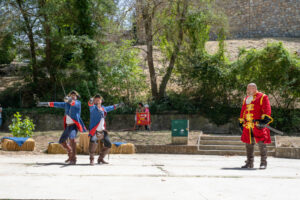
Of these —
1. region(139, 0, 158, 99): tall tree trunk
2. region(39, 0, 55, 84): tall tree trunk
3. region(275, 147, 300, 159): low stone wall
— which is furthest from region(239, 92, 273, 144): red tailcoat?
region(39, 0, 55, 84): tall tree trunk

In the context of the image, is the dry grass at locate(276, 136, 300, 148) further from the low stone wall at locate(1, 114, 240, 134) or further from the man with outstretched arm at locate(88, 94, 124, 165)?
the man with outstretched arm at locate(88, 94, 124, 165)

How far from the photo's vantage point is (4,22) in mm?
20781

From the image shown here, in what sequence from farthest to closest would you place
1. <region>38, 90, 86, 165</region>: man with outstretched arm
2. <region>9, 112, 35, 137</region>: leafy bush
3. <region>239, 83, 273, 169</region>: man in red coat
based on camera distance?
<region>9, 112, 35, 137</region>: leafy bush, <region>38, 90, 86, 165</region>: man with outstretched arm, <region>239, 83, 273, 169</region>: man in red coat

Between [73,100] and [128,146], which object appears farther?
[128,146]

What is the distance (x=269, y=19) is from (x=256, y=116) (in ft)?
111

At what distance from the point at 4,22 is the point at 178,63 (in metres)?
9.58

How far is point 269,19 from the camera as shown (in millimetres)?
39781

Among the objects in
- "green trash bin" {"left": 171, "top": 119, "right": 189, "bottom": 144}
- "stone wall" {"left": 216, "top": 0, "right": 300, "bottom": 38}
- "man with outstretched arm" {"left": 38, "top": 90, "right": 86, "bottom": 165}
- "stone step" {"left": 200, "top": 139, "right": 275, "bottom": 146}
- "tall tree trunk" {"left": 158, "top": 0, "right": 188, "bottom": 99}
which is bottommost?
"stone step" {"left": 200, "top": 139, "right": 275, "bottom": 146}

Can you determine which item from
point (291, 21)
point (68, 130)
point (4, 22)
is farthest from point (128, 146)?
point (291, 21)

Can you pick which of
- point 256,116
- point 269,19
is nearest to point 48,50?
point 256,116

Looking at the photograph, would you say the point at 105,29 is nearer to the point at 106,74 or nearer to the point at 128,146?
the point at 106,74

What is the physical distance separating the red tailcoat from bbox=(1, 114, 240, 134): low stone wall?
1100 centimetres

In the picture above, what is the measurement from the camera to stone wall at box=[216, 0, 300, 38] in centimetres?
3934

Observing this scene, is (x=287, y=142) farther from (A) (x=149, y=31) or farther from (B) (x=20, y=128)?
(B) (x=20, y=128)
